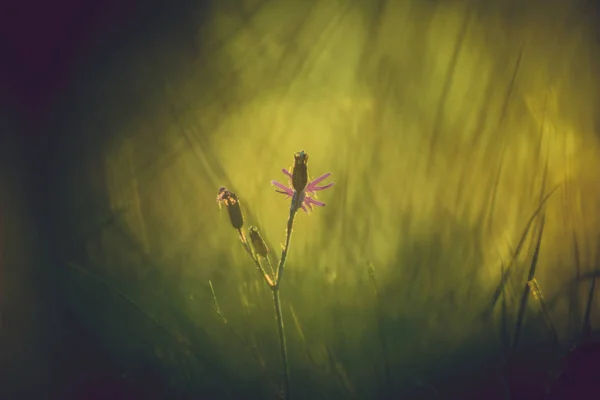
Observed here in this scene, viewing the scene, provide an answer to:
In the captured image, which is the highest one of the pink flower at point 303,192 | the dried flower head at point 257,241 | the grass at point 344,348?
the pink flower at point 303,192

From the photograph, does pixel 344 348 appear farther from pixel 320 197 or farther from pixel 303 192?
pixel 320 197

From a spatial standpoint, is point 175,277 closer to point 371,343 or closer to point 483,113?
point 371,343

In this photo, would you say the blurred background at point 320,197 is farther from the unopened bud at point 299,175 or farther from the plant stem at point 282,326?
the unopened bud at point 299,175

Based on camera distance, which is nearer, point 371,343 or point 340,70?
point 371,343

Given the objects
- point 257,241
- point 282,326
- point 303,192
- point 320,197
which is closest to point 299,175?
point 303,192

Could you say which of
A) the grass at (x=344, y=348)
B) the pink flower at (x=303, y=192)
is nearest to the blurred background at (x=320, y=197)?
the grass at (x=344, y=348)

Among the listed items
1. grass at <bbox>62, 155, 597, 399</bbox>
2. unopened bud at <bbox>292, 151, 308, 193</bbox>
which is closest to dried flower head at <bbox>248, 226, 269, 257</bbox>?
grass at <bbox>62, 155, 597, 399</bbox>

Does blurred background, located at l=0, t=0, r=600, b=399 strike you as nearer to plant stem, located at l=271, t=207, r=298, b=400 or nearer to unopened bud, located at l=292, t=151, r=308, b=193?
plant stem, located at l=271, t=207, r=298, b=400

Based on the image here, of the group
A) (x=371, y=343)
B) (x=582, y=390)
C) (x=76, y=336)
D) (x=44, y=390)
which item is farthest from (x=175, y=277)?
(x=582, y=390)
